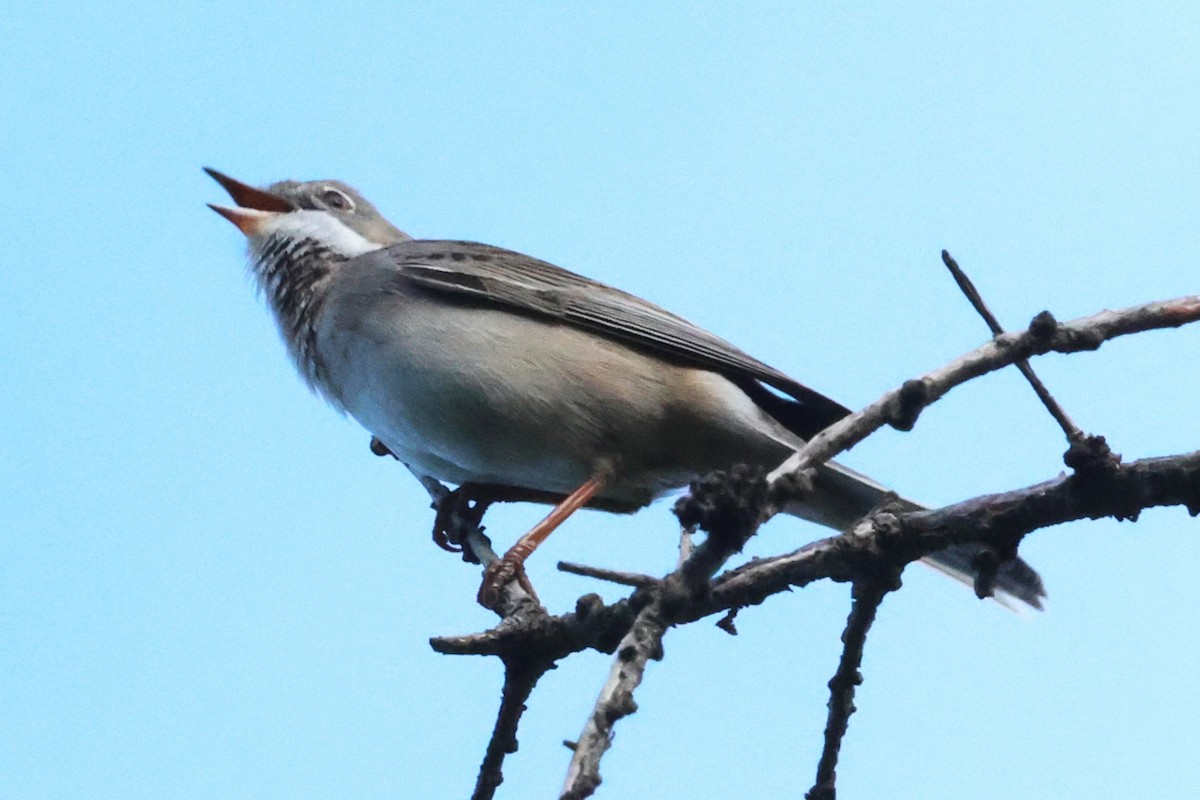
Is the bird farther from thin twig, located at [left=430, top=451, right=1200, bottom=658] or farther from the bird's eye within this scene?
thin twig, located at [left=430, top=451, right=1200, bottom=658]

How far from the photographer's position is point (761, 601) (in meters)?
3.45

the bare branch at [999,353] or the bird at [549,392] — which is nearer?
the bare branch at [999,353]

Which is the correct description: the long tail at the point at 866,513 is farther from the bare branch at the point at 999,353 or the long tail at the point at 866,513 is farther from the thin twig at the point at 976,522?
the bare branch at the point at 999,353

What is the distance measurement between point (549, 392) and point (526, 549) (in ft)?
2.59

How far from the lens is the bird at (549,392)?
6.03 m

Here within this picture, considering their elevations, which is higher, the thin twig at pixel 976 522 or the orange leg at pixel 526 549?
the orange leg at pixel 526 549

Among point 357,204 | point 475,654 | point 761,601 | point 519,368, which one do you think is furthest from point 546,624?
point 357,204

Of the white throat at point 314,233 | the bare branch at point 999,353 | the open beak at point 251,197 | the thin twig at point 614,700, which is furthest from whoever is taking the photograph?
the open beak at point 251,197

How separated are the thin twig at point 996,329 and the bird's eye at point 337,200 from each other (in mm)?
5742

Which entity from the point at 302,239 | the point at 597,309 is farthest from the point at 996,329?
the point at 302,239

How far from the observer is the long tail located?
5.39m

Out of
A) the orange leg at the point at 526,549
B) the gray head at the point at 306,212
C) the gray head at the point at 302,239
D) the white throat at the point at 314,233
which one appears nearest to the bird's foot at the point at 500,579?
the orange leg at the point at 526,549

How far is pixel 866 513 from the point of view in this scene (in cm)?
542

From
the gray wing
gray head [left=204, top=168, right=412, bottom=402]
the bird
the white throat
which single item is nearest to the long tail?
the bird
